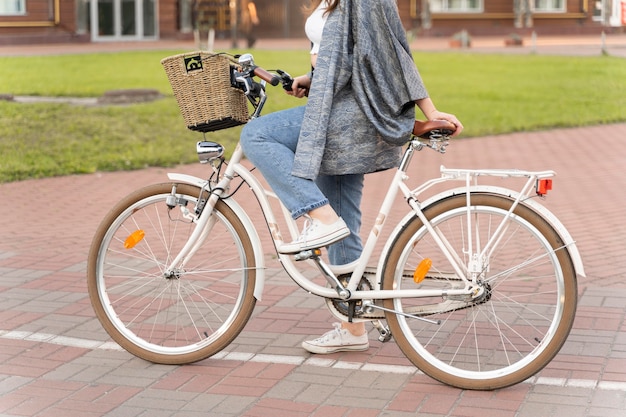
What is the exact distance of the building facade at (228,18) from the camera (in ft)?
129

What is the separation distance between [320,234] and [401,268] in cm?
35

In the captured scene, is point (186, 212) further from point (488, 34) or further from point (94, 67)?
point (488, 34)

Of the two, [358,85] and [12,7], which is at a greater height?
[12,7]

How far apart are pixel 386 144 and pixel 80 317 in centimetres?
205

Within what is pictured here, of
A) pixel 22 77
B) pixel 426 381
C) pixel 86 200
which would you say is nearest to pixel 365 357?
pixel 426 381

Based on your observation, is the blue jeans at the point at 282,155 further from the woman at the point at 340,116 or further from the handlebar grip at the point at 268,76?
the handlebar grip at the point at 268,76

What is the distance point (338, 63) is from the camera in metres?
4.35

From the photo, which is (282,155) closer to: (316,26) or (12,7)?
(316,26)

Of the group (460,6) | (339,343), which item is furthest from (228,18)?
(339,343)

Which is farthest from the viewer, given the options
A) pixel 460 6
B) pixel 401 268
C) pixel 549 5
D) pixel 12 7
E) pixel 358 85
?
pixel 549 5

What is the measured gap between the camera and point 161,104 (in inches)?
617

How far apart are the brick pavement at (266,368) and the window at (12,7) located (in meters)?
33.5

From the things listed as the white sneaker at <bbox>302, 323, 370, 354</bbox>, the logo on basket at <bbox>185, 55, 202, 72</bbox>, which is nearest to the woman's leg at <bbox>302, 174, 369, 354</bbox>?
the white sneaker at <bbox>302, 323, 370, 354</bbox>

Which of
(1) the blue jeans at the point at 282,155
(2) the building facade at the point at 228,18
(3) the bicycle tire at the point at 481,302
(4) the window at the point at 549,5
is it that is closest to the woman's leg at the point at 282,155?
(1) the blue jeans at the point at 282,155
